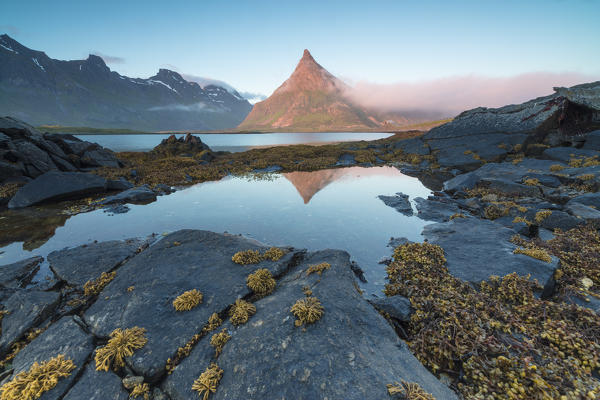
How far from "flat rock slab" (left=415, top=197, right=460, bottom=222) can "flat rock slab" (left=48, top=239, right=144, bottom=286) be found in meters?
16.8

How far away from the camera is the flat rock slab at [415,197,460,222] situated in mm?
14727

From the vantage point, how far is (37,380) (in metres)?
4.56

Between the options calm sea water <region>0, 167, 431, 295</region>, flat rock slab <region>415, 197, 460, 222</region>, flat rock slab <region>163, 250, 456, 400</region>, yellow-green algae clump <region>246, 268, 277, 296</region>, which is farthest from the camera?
flat rock slab <region>415, 197, 460, 222</region>

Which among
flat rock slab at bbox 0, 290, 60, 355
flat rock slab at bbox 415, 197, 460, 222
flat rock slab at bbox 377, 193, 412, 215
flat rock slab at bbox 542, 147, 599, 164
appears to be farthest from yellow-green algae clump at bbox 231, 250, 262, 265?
flat rock slab at bbox 542, 147, 599, 164

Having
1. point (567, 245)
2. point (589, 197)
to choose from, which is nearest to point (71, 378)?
point (567, 245)

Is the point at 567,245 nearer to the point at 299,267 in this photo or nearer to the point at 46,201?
the point at 299,267

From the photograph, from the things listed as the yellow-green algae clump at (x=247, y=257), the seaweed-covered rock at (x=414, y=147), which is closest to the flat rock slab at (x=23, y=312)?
the yellow-green algae clump at (x=247, y=257)

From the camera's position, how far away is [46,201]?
18109mm

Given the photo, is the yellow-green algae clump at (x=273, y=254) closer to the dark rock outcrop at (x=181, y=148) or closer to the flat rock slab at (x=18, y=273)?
the flat rock slab at (x=18, y=273)

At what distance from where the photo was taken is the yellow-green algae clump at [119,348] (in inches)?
201

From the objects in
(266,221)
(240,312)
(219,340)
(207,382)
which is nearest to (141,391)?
(207,382)

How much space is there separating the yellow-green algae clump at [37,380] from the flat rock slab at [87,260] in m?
4.23

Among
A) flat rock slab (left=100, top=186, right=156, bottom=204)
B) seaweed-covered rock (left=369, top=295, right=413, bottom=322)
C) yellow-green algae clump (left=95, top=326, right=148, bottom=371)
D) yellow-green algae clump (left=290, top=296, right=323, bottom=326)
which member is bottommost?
seaweed-covered rock (left=369, top=295, right=413, bottom=322)

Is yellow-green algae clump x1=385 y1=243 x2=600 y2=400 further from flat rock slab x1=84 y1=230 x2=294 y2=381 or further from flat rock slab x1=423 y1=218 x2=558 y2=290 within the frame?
flat rock slab x1=84 y1=230 x2=294 y2=381
